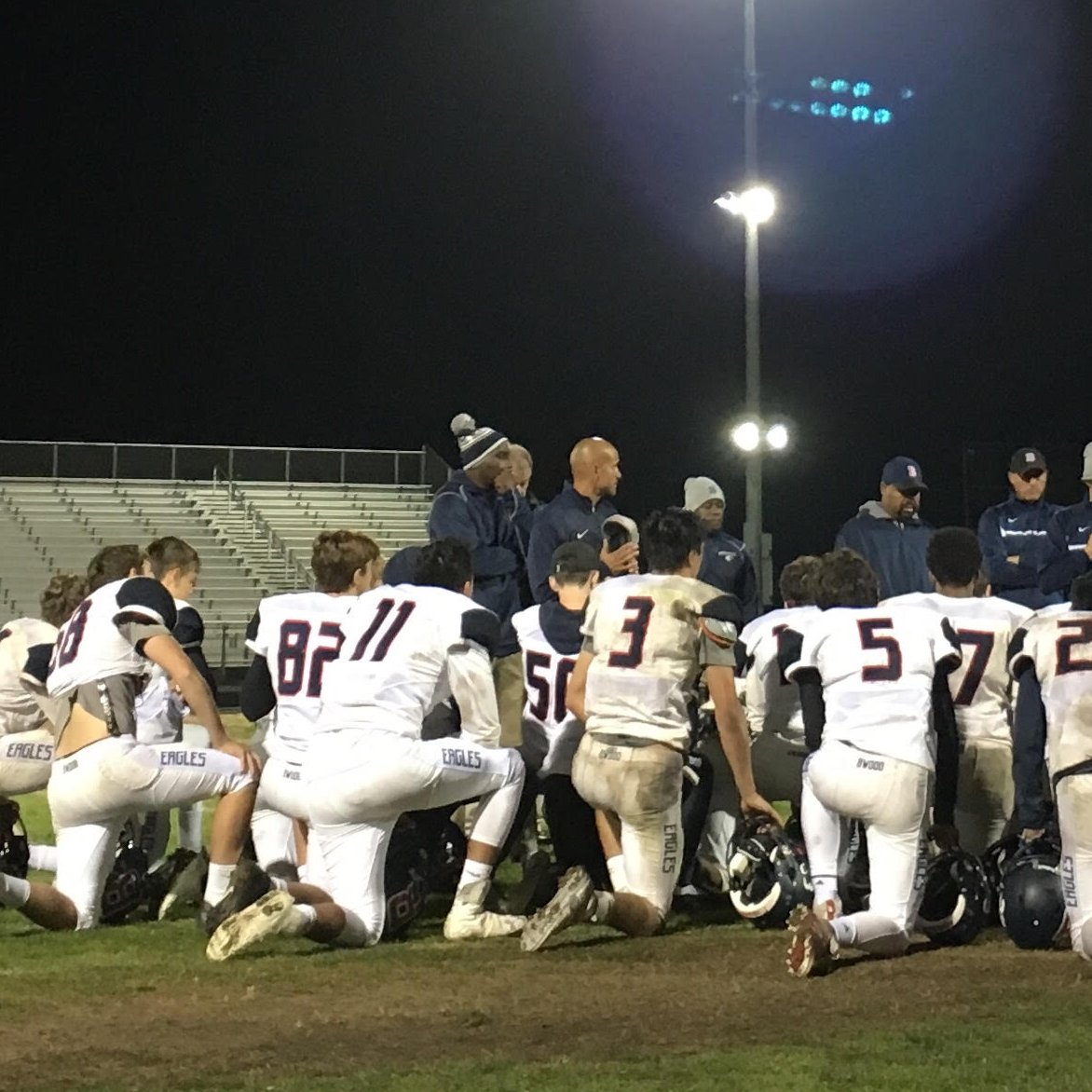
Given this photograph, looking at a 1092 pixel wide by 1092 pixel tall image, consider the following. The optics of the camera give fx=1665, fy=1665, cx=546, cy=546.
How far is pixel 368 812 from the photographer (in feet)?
22.6

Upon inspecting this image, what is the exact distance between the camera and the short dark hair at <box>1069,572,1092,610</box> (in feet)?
22.4

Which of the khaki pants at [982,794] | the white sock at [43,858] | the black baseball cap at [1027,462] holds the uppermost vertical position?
the black baseball cap at [1027,462]

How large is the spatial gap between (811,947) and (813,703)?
134cm

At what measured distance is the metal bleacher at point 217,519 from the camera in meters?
31.2

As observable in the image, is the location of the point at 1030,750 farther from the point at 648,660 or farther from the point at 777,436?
the point at 777,436

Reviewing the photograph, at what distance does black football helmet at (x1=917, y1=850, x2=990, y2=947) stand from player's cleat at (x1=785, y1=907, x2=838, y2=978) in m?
0.98

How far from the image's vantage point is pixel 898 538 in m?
9.43

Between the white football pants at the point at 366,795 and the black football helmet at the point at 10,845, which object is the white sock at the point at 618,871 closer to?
the white football pants at the point at 366,795

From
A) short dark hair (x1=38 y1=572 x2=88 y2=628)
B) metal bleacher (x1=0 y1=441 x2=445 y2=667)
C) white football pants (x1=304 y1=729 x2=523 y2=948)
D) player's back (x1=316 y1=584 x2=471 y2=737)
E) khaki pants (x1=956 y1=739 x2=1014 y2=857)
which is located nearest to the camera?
white football pants (x1=304 y1=729 x2=523 y2=948)

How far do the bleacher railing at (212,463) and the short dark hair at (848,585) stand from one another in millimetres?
25756

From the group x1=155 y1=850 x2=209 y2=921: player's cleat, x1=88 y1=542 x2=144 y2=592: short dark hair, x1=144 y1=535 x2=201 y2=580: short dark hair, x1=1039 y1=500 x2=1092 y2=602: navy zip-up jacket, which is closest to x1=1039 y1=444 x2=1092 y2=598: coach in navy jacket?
x1=1039 y1=500 x2=1092 y2=602: navy zip-up jacket

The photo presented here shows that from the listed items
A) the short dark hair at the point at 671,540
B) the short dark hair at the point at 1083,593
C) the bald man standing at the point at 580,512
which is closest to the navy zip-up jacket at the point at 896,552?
the bald man standing at the point at 580,512

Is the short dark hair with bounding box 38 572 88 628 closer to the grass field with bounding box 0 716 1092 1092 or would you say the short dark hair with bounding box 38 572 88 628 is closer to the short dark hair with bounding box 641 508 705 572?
the grass field with bounding box 0 716 1092 1092

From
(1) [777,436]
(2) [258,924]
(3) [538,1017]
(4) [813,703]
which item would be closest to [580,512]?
(4) [813,703]
